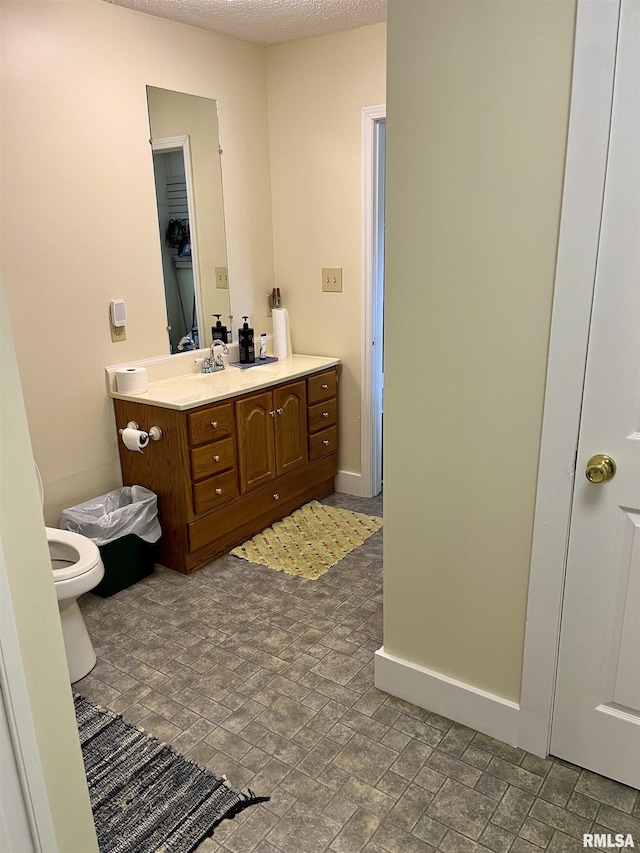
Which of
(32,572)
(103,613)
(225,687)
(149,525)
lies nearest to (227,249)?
(149,525)

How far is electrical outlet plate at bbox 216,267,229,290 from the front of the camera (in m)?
3.46

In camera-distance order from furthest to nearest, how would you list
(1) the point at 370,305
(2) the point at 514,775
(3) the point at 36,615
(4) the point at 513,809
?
(1) the point at 370,305, (2) the point at 514,775, (4) the point at 513,809, (3) the point at 36,615

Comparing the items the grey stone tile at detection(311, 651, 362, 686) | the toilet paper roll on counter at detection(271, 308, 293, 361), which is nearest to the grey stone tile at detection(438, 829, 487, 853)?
the grey stone tile at detection(311, 651, 362, 686)

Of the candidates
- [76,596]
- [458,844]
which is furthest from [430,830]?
[76,596]

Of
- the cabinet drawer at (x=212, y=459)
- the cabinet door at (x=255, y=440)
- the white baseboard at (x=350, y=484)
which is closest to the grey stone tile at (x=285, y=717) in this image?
the cabinet drawer at (x=212, y=459)

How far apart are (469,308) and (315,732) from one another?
137cm

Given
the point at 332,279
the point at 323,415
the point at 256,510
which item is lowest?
the point at 256,510

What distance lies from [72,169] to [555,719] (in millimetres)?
2700

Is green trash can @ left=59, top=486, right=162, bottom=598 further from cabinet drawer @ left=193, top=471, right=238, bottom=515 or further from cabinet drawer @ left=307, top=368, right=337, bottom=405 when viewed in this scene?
cabinet drawer @ left=307, top=368, right=337, bottom=405

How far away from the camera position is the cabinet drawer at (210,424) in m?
2.80

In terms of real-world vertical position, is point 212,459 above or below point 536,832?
above

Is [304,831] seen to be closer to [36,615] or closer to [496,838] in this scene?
[496,838]

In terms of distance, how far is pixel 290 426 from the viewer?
343 cm

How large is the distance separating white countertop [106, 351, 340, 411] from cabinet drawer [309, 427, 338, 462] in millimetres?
388
